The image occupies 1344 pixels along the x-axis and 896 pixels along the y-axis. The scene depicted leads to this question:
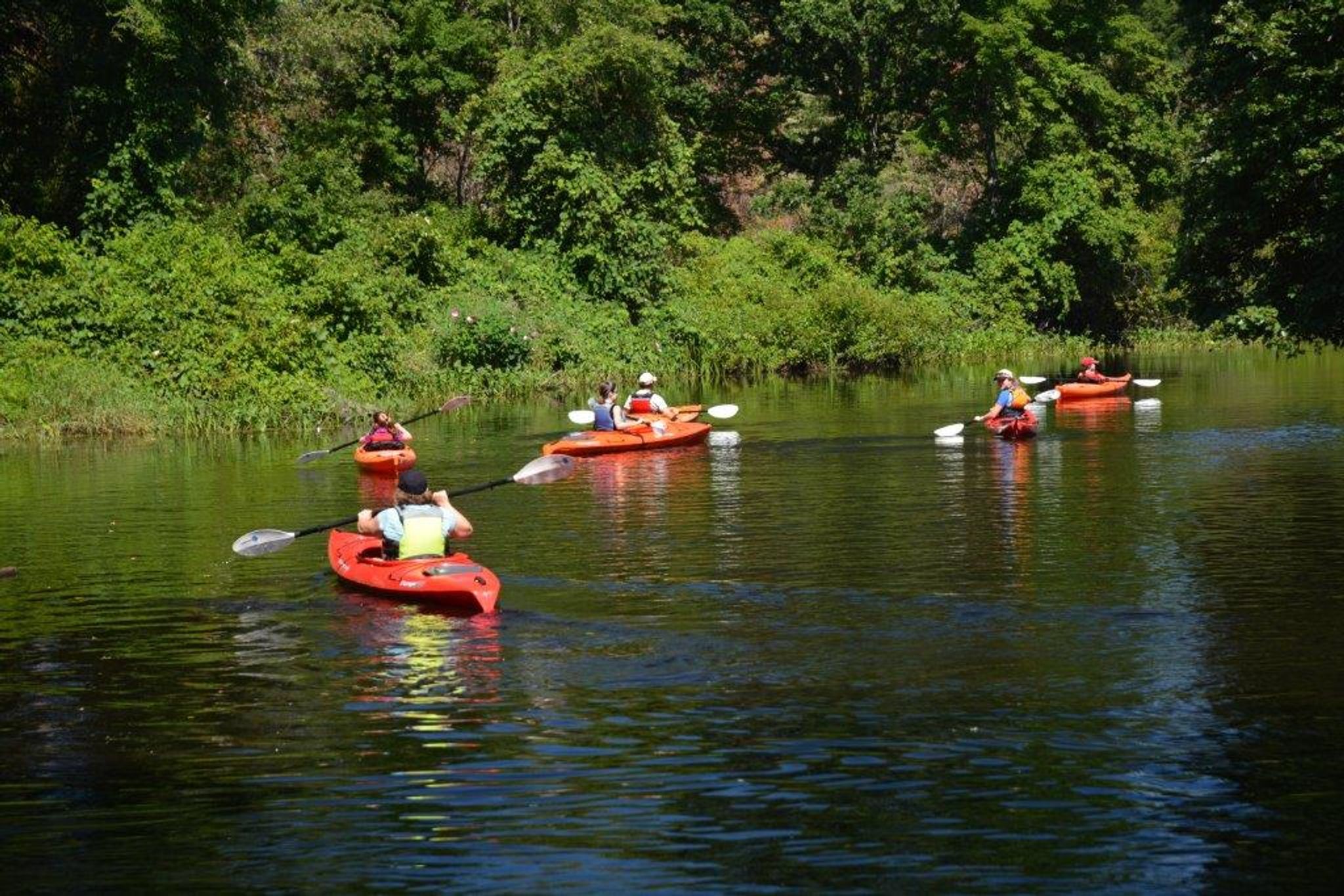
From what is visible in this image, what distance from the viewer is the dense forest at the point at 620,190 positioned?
29.9m

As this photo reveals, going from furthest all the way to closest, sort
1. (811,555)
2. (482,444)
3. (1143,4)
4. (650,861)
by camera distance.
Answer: (1143,4)
(482,444)
(811,555)
(650,861)

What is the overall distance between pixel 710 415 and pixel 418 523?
17.6 m

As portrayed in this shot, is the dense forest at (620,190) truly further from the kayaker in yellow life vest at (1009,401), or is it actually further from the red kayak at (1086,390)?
the red kayak at (1086,390)

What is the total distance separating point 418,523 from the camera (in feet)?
54.0

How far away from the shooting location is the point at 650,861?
912 cm

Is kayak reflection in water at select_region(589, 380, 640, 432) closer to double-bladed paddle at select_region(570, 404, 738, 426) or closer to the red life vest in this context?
double-bladed paddle at select_region(570, 404, 738, 426)

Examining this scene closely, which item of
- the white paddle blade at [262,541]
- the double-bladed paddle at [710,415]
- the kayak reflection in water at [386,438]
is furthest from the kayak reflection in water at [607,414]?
the white paddle blade at [262,541]

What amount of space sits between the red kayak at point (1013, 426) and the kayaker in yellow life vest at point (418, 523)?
47.0ft

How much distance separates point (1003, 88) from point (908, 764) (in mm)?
49820

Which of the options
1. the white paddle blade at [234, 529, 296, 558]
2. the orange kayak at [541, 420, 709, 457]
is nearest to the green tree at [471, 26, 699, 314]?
the orange kayak at [541, 420, 709, 457]

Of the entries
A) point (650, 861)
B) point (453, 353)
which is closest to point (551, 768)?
point (650, 861)

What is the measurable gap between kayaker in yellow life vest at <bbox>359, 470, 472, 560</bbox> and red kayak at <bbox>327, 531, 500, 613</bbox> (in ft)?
0.56

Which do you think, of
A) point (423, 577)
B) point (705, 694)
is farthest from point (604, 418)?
point (705, 694)

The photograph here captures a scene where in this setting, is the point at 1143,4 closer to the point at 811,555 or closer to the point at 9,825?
the point at 811,555
